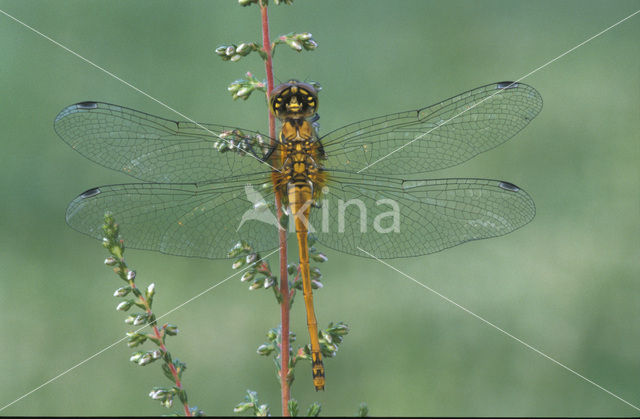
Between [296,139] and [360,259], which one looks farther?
[360,259]

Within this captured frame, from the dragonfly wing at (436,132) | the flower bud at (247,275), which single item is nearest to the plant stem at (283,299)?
the flower bud at (247,275)

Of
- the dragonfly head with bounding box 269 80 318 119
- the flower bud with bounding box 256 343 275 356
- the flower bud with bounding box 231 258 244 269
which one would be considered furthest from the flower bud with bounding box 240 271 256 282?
the dragonfly head with bounding box 269 80 318 119

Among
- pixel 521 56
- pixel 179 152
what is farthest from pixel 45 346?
pixel 521 56

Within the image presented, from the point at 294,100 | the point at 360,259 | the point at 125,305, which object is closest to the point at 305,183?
the point at 294,100

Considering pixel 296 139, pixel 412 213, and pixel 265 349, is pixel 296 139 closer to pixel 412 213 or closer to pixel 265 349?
pixel 412 213

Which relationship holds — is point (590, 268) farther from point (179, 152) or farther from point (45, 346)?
point (45, 346)

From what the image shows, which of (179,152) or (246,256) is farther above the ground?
(179,152)

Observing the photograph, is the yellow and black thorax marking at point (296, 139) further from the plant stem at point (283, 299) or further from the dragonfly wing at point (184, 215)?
the plant stem at point (283, 299)
